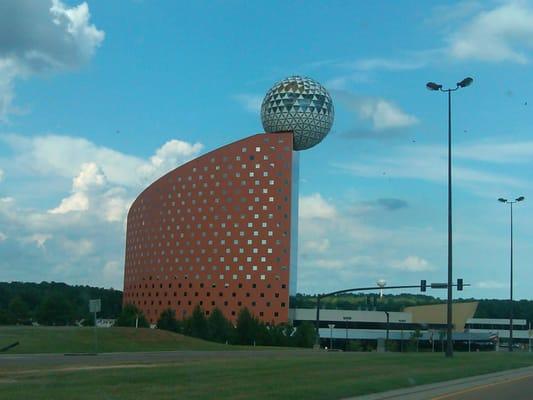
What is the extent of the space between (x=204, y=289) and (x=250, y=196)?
1870 cm

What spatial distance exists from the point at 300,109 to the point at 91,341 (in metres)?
83.9

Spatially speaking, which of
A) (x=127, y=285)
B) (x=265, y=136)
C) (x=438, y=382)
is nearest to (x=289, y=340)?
(x=265, y=136)

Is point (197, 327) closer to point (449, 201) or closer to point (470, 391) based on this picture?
point (449, 201)

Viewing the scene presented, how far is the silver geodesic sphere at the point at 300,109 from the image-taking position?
126625 mm

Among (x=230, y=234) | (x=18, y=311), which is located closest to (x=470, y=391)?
(x=18, y=311)

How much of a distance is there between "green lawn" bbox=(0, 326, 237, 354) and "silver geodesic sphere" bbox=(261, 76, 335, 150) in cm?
7484

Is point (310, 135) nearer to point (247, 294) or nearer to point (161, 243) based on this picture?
point (247, 294)

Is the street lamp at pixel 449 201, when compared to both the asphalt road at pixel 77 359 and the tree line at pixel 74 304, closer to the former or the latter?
the asphalt road at pixel 77 359

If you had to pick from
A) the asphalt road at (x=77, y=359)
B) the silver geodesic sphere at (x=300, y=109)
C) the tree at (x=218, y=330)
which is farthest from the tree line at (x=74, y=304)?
the asphalt road at (x=77, y=359)

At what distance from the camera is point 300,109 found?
12762 centimetres

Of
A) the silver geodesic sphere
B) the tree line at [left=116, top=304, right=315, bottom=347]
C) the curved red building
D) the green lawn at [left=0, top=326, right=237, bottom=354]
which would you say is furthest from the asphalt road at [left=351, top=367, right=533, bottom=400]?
the curved red building

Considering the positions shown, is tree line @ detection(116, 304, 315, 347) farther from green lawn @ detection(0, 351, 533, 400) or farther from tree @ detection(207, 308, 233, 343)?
green lawn @ detection(0, 351, 533, 400)

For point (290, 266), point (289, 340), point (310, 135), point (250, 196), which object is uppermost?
point (310, 135)

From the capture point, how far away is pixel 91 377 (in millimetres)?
20422
